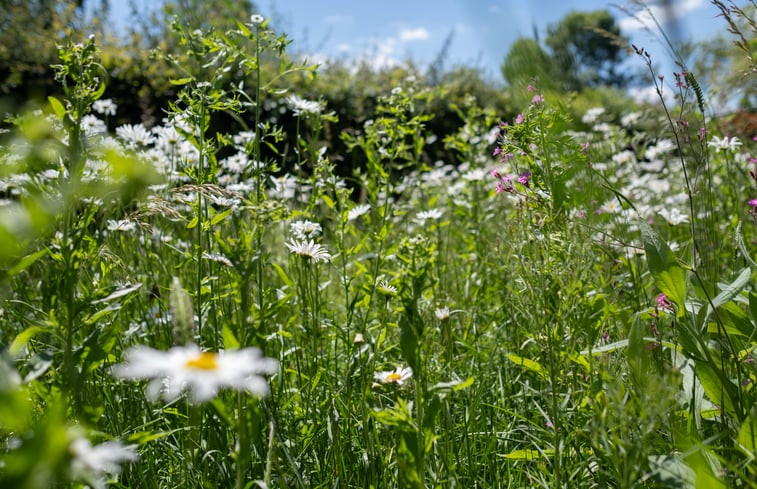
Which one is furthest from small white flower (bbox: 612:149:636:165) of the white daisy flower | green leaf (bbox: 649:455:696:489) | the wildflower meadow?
the white daisy flower

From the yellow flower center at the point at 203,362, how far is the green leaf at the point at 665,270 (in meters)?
1.00

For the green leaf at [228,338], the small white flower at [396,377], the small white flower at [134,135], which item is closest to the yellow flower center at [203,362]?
the green leaf at [228,338]

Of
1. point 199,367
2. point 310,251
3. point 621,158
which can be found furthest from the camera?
point 621,158

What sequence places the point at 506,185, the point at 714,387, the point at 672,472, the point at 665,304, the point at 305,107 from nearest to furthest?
1. the point at 672,472
2. the point at 714,387
3. the point at 665,304
4. the point at 506,185
5. the point at 305,107

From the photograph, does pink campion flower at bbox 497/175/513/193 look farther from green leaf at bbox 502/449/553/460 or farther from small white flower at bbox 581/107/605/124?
small white flower at bbox 581/107/605/124

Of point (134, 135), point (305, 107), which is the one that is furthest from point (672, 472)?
point (134, 135)

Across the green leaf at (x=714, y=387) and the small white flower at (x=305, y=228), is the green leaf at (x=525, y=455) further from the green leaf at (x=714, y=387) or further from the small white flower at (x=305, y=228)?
the small white flower at (x=305, y=228)

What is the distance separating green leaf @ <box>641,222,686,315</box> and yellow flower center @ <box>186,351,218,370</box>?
100 cm

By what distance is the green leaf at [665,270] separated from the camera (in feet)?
4.34

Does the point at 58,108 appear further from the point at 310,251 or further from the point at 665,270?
the point at 665,270

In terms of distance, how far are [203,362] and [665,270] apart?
3.43 ft

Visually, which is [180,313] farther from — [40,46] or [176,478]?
[40,46]

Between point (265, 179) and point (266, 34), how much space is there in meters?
0.37

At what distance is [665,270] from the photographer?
4.39 feet
